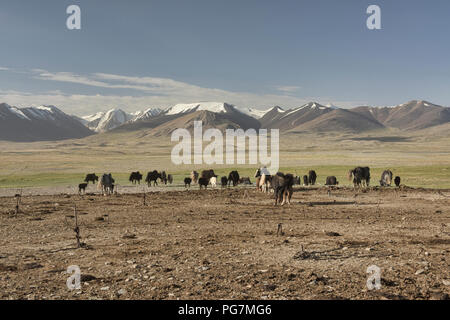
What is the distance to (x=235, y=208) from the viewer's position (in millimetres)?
25500

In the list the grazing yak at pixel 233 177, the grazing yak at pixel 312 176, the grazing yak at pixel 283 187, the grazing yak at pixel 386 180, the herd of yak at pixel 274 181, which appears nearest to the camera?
the grazing yak at pixel 283 187

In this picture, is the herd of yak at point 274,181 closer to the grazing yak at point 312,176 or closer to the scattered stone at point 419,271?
the grazing yak at point 312,176

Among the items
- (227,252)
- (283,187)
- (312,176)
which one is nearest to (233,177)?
(312,176)

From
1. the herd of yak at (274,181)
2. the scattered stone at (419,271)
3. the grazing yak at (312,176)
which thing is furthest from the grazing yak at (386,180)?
the scattered stone at (419,271)

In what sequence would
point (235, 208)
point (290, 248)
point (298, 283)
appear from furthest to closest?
point (235, 208) → point (290, 248) → point (298, 283)

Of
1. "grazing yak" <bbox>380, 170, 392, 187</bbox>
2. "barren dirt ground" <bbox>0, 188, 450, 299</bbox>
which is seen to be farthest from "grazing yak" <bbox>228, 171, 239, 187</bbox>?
"barren dirt ground" <bbox>0, 188, 450, 299</bbox>

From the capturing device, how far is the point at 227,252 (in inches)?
508

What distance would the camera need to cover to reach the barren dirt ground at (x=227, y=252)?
9.09 m

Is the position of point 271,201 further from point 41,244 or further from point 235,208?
point 41,244

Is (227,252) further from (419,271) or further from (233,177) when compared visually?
(233,177)

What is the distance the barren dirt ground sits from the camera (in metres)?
9.09
